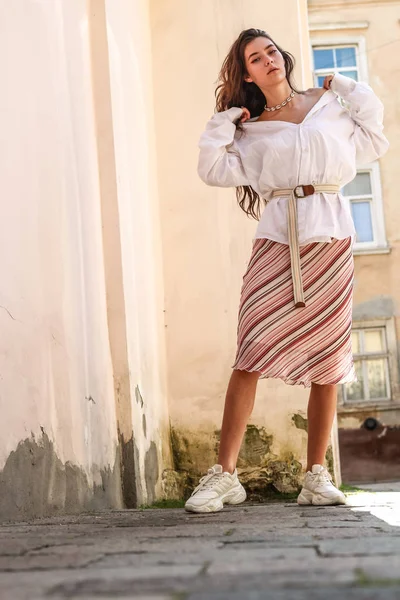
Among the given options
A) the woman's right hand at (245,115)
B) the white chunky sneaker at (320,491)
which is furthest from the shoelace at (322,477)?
the woman's right hand at (245,115)

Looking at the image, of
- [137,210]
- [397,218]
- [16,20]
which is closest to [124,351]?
[137,210]

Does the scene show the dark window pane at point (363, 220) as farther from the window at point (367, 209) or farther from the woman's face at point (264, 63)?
the woman's face at point (264, 63)

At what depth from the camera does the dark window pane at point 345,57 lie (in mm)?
15523

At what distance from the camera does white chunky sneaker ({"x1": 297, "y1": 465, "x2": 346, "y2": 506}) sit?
3252mm

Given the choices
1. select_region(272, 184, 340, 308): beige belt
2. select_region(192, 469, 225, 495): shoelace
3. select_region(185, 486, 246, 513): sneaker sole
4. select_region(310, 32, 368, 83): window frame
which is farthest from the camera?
select_region(310, 32, 368, 83): window frame

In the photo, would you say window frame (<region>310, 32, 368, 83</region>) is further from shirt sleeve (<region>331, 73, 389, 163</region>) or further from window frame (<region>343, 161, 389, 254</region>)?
shirt sleeve (<region>331, 73, 389, 163</region>)

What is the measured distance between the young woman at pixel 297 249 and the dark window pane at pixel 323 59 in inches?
489

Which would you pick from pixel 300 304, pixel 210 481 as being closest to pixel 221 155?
pixel 300 304

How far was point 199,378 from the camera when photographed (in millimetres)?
4906

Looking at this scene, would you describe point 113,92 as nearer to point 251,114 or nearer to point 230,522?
point 251,114

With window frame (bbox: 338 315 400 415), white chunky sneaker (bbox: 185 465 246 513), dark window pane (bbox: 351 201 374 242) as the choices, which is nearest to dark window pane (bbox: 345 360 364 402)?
window frame (bbox: 338 315 400 415)

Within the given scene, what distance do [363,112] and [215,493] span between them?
4.62ft

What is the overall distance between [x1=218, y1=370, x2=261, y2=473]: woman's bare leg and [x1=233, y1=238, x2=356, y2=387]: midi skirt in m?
0.06

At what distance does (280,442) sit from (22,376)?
7.01 feet
